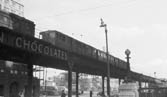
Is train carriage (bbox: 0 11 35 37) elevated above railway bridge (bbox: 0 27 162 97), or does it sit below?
above

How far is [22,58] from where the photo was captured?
29625 mm

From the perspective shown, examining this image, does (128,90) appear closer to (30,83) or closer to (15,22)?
(30,83)

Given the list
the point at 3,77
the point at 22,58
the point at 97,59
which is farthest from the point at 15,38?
the point at 3,77

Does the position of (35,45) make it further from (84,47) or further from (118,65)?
(118,65)

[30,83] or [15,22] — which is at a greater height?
[15,22]

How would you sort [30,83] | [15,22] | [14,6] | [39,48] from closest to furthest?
[39,48] → [15,22] → [30,83] → [14,6]

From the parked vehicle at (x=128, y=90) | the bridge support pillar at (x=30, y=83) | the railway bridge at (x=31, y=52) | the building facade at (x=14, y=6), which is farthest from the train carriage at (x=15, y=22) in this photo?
the building facade at (x=14, y=6)

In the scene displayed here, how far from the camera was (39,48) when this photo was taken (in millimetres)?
24844

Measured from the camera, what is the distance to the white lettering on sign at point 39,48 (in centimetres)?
2238

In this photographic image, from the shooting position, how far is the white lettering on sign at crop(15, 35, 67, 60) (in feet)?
73.4

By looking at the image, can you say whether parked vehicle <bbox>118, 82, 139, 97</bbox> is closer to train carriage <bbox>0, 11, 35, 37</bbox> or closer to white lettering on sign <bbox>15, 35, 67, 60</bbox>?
white lettering on sign <bbox>15, 35, 67, 60</bbox>

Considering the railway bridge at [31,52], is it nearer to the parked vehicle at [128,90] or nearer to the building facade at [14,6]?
the parked vehicle at [128,90]

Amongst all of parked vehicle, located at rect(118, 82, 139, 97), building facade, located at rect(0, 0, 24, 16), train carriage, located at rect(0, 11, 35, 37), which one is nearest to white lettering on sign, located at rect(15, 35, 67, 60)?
train carriage, located at rect(0, 11, 35, 37)

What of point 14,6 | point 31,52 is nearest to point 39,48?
point 31,52
